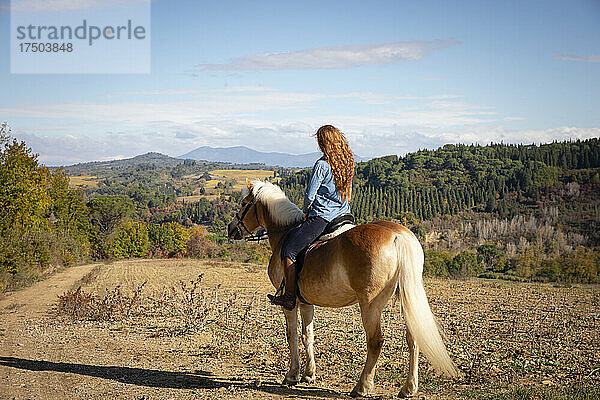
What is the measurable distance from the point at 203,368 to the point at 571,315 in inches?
432

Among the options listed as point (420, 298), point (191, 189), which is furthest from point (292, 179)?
point (420, 298)

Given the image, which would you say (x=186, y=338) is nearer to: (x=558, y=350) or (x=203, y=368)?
(x=203, y=368)

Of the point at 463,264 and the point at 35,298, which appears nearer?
the point at 35,298

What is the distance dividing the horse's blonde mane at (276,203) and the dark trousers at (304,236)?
45 centimetres

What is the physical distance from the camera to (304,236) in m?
5.86

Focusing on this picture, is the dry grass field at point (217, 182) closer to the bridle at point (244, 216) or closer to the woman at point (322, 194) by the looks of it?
the bridle at point (244, 216)

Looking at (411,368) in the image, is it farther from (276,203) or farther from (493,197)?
(493,197)

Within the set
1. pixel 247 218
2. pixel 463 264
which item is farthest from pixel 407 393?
pixel 463 264

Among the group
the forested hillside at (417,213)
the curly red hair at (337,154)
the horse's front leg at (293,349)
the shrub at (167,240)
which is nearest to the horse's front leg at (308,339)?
the horse's front leg at (293,349)

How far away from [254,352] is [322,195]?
13.2 feet

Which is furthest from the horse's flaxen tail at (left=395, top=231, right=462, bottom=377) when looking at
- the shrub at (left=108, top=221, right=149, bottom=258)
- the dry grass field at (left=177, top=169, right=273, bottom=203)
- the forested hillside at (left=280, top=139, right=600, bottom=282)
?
the dry grass field at (left=177, top=169, right=273, bottom=203)

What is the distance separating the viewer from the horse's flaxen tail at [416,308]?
5.05 m

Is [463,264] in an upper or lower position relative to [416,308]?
lower

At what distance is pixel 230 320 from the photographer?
11.7 m
